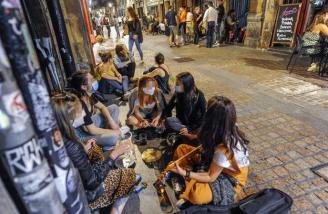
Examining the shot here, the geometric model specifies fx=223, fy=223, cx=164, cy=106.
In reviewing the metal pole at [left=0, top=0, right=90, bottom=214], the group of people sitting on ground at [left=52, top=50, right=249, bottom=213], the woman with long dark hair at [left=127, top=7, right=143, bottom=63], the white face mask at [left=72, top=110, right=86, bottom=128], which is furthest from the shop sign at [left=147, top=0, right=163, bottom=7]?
the metal pole at [left=0, top=0, right=90, bottom=214]

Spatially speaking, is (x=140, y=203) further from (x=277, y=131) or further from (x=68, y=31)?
(x=68, y=31)

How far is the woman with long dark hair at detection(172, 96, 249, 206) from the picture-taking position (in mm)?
1925

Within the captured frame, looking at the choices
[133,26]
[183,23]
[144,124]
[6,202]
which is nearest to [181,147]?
[144,124]

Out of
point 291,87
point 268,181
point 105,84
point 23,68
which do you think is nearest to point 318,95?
point 291,87

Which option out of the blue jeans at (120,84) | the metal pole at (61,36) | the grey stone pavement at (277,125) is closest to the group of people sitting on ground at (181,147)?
the grey stone pavement at (277,125)

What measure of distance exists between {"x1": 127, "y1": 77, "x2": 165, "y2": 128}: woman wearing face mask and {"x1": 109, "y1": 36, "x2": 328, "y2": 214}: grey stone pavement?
59 cm

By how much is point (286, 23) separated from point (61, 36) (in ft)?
26.1

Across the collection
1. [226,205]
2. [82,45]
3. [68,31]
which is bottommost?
[226,205]

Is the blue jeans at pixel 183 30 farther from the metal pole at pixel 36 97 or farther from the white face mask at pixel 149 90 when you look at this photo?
the metal pole at pixel 36 97

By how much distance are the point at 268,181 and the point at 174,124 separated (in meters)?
1.42

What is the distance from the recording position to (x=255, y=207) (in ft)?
6.11

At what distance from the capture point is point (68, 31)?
16.5ft

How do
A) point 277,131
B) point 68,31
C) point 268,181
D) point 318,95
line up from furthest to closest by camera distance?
point 68,31 → point 318,95 → point 277,131 → point 268,181

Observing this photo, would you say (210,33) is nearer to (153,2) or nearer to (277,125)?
(277,125)
